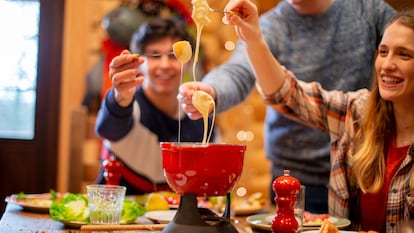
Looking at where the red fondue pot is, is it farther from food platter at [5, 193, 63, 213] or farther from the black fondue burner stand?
food platter at [5, 193, 63, 213]

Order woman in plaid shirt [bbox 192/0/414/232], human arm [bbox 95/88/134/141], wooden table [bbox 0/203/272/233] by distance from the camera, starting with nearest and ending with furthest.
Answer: wooden table [bbox 0/203/272/233]
woman in plaid shirt [bbox 192/0/414/232]
human arm [bbox 95/88/134/141]

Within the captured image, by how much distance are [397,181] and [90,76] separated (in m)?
2.79

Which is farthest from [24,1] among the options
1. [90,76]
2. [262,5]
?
[262,5]

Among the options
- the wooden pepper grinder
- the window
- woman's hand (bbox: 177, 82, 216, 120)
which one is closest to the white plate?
woman's hand (bbox: 177, 82, 216, 120)

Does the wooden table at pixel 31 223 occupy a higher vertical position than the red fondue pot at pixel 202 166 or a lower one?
lower

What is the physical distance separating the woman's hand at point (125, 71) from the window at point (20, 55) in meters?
2.78

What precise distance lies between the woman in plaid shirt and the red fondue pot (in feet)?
1.80

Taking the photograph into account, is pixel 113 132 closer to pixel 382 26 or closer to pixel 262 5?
pixel 382 26

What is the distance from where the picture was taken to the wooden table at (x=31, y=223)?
1.63 metres

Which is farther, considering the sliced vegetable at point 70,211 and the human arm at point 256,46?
the human arm at point 256,46

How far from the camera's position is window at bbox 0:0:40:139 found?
15.1ft

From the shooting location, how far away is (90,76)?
4.20 m

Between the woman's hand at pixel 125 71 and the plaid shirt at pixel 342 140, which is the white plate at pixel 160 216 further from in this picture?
the plaid shirt at pixel 342 140

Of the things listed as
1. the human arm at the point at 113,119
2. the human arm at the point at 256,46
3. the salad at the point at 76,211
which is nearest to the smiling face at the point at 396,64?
the human arm at the point at 256,46
